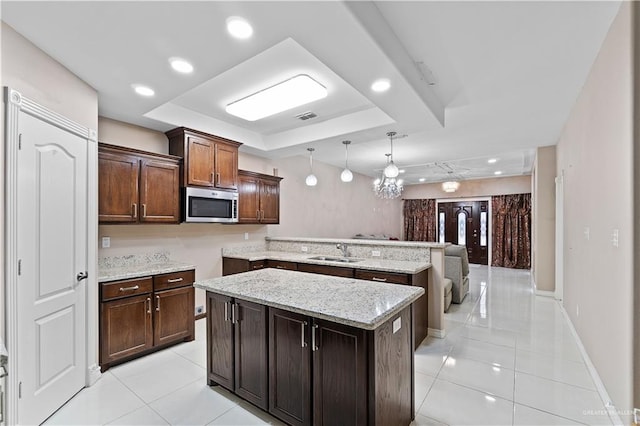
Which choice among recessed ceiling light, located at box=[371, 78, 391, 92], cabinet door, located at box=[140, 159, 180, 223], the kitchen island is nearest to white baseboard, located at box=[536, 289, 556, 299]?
the kitchen island

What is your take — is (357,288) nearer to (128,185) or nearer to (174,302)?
(174,302)

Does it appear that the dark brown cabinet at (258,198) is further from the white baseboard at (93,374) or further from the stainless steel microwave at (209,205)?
the white baseboard at (93,374)

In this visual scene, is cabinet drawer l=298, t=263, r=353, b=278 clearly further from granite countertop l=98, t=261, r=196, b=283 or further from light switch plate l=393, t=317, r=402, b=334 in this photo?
light switch plate l=393, t=317, r=402, b=334

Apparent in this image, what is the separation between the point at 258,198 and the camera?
15.0 feet

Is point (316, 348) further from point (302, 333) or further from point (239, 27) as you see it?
point (239, 27)

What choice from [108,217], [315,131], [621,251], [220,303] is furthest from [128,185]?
[621,251]

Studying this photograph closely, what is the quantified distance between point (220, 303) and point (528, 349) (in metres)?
3.15

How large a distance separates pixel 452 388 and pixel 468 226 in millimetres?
7648

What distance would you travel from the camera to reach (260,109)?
10.9ft

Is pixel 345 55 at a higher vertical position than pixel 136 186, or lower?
higher

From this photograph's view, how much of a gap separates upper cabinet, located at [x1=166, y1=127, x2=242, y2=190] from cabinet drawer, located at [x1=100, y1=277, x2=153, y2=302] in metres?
1.18

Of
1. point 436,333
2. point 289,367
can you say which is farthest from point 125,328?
point 436,333

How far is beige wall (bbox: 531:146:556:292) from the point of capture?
202 inches

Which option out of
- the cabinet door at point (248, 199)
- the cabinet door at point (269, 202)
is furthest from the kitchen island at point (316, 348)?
the cabinet door at point (269, 202)
